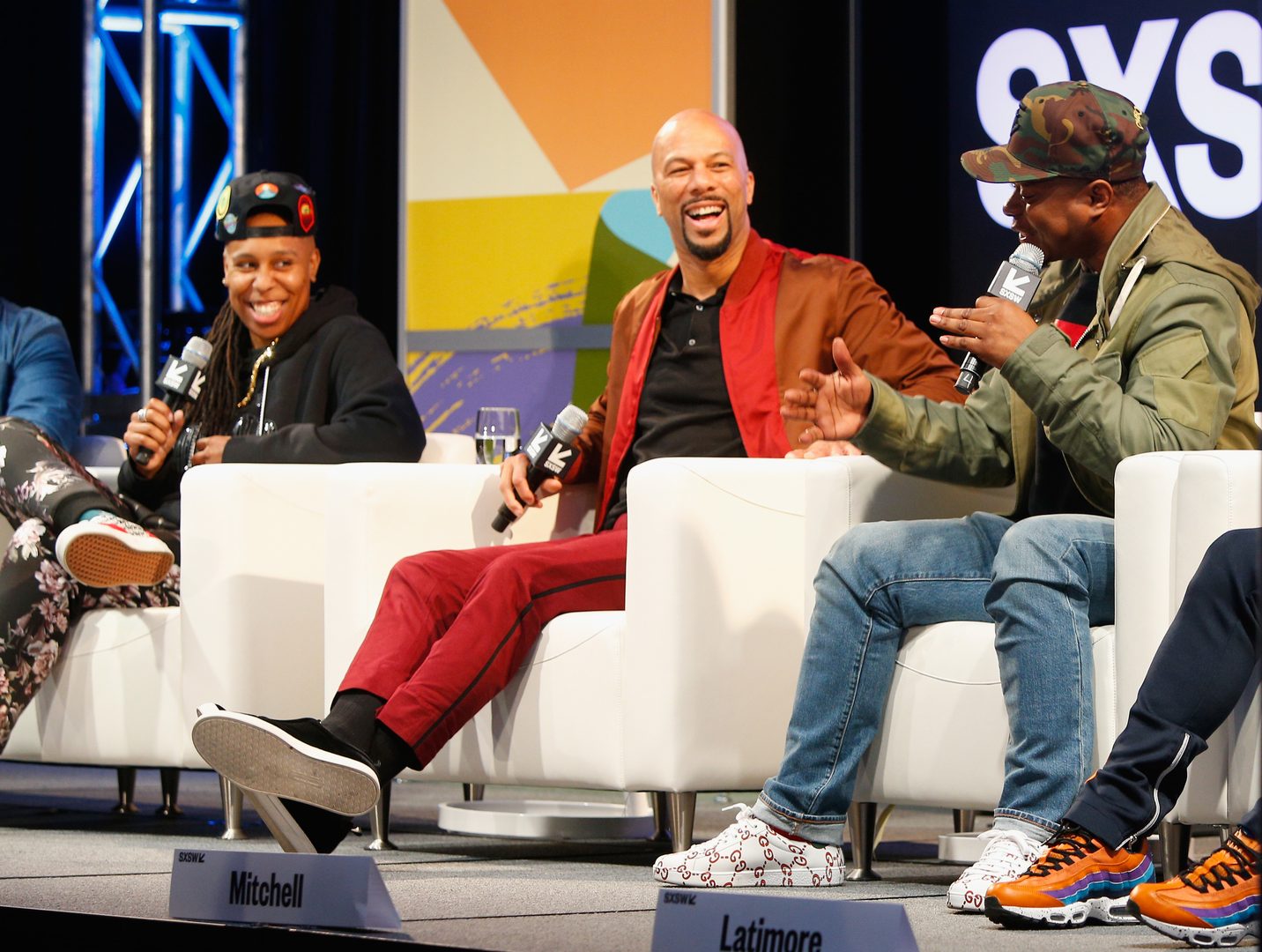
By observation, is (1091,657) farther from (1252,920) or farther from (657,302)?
(657,302)

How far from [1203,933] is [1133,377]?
80cm

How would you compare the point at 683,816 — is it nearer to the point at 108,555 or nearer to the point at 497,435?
the point at 497,435

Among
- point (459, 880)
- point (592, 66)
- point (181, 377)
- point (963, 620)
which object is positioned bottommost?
point (459, 880)

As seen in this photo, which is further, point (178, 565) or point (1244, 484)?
point (178, 565)

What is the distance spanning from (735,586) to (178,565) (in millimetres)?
1453

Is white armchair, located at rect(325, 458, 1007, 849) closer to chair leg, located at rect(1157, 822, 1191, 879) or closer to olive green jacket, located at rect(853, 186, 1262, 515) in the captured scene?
olive green jacket, located at rect(853, 186, 1262, 515)

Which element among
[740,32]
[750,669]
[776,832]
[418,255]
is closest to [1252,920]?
[776,832]

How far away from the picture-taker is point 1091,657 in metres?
2.54

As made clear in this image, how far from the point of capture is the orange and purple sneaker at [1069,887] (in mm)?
2270

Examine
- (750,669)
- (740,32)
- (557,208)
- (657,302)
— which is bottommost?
(750,669)

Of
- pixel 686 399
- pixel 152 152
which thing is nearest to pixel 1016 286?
pixel 686 399

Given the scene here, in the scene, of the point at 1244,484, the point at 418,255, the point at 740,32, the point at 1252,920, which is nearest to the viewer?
the point at 1252,920

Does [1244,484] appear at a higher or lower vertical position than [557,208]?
lower

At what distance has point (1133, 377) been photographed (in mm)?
2602
